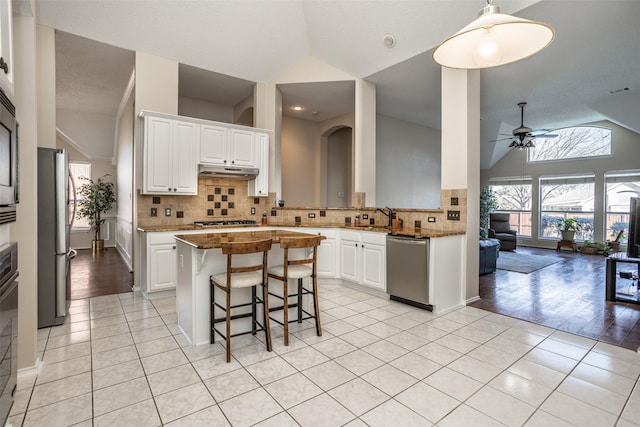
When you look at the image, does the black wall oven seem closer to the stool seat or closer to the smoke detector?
the stool seat

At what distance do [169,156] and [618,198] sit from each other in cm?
998

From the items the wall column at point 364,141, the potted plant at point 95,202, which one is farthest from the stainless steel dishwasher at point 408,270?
the potted plant at point 95,202

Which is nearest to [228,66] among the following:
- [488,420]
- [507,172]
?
[488,420]

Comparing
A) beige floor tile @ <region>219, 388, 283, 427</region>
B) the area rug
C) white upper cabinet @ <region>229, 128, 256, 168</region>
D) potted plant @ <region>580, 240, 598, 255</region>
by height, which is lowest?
beige floor tile @ <region>219, 388, 283, 427</region>

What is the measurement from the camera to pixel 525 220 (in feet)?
31.2

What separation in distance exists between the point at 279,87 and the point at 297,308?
3840 mm

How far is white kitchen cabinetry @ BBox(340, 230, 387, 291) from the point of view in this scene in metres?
3.98

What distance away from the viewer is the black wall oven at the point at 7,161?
1.45 metres

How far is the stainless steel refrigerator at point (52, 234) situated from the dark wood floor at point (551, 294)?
3.39 feet

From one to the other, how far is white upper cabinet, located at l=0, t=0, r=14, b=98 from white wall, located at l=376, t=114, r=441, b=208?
620 cm

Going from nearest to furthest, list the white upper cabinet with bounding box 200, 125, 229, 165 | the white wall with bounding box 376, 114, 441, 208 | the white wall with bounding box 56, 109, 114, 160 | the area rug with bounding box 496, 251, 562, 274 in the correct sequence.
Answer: the white upper cabinet with bounding box 200, 125, 229, 165, the area rug with bounding box 496, 251, 562, 274, the white wall with bounding box 56, 109, 114, 160, the white wall with bounding box 376, 114, 441, 208

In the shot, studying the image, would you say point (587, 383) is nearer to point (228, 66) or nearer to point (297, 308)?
point (297, 308)

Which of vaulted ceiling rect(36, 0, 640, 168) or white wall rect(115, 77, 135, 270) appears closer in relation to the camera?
vaulted ceiling rect(36, 0, 640, 168)

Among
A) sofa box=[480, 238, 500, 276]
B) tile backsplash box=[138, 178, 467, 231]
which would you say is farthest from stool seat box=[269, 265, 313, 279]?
sofa box=[480, 238, 500, 276]
